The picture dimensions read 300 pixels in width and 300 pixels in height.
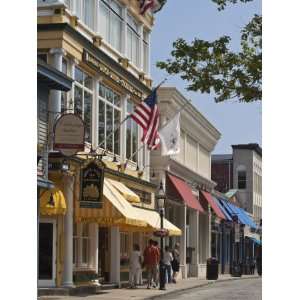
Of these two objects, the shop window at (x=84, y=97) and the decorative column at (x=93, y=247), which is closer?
the shop window at (x=84, y=97)

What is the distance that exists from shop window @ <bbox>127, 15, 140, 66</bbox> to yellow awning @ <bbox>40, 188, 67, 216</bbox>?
9.33 metres

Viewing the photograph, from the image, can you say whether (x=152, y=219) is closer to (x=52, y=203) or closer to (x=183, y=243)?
(x=52, y=203)

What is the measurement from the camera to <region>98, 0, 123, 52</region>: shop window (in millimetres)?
26983

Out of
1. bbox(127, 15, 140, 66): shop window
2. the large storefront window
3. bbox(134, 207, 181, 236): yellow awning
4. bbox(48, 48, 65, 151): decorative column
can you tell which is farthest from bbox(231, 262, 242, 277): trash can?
bbox(48, 48, 65, 151): decorative column

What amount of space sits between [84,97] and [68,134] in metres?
4.48

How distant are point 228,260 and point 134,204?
9862mm

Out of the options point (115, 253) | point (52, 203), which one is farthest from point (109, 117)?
point (52, 203)

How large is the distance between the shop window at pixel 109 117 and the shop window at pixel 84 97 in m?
0.73

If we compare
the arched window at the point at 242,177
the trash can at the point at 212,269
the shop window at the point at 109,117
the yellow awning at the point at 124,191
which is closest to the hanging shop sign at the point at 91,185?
the shop window at the point at 109,117

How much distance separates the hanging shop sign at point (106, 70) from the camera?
81.3 feet

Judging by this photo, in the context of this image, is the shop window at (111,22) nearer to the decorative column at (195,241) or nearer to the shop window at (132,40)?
the shop window at (132,40)

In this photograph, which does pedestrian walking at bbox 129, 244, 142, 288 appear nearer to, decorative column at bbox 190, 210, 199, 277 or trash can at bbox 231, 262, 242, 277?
trash can at bbox 231, 262, 242, 277

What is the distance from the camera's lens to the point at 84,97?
25016 mm
